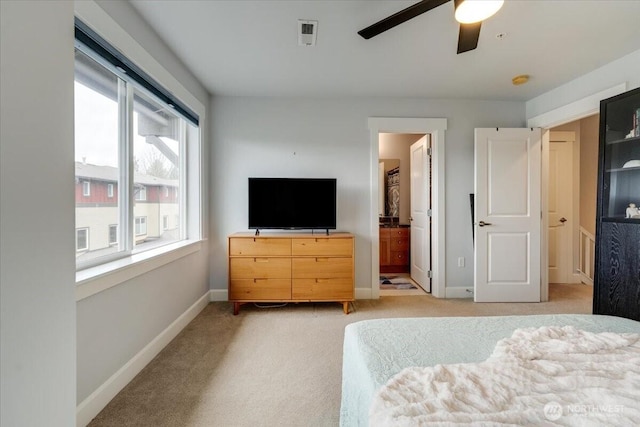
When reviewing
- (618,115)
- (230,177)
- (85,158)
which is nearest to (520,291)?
(618,115)

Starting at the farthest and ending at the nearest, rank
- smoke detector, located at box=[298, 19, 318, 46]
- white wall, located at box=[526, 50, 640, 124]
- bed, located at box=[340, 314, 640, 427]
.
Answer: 1. white wall, located at box=[526, 50, 640, 124]
2. smoke detector, located at box=[298, 19, 318, 46]
3. bed, located at box=[340, 314, 640, 427]

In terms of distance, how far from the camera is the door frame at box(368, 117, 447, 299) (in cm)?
345

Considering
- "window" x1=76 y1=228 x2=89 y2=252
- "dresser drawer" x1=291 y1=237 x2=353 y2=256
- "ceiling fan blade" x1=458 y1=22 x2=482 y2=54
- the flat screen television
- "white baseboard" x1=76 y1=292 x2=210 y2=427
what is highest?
"ceiling fan blade" x1=458 y1=22 x2=482 y2=54

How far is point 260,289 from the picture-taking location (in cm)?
298

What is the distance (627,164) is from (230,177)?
372 centimetres

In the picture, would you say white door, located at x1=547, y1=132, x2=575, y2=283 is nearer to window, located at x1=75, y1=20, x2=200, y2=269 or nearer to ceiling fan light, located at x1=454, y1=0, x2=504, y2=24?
ceiling fan light, located at x1=454, y1=0, x2=504, y2=24

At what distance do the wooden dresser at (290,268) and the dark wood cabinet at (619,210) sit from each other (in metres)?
2.14

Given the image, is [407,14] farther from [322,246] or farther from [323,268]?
[323,268]

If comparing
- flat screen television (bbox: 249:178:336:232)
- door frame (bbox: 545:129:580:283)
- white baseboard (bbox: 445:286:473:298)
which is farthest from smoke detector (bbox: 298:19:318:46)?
door frame (bbox: 545:129:580:283)

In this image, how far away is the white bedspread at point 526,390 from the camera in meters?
0.69

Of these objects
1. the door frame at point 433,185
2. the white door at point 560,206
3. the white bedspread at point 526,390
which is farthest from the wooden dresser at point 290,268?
the white door at point 560,206

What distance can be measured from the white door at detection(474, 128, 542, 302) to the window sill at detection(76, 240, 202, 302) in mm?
3240

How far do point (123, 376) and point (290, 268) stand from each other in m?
1.58

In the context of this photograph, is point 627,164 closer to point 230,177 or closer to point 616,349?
point 616,349
